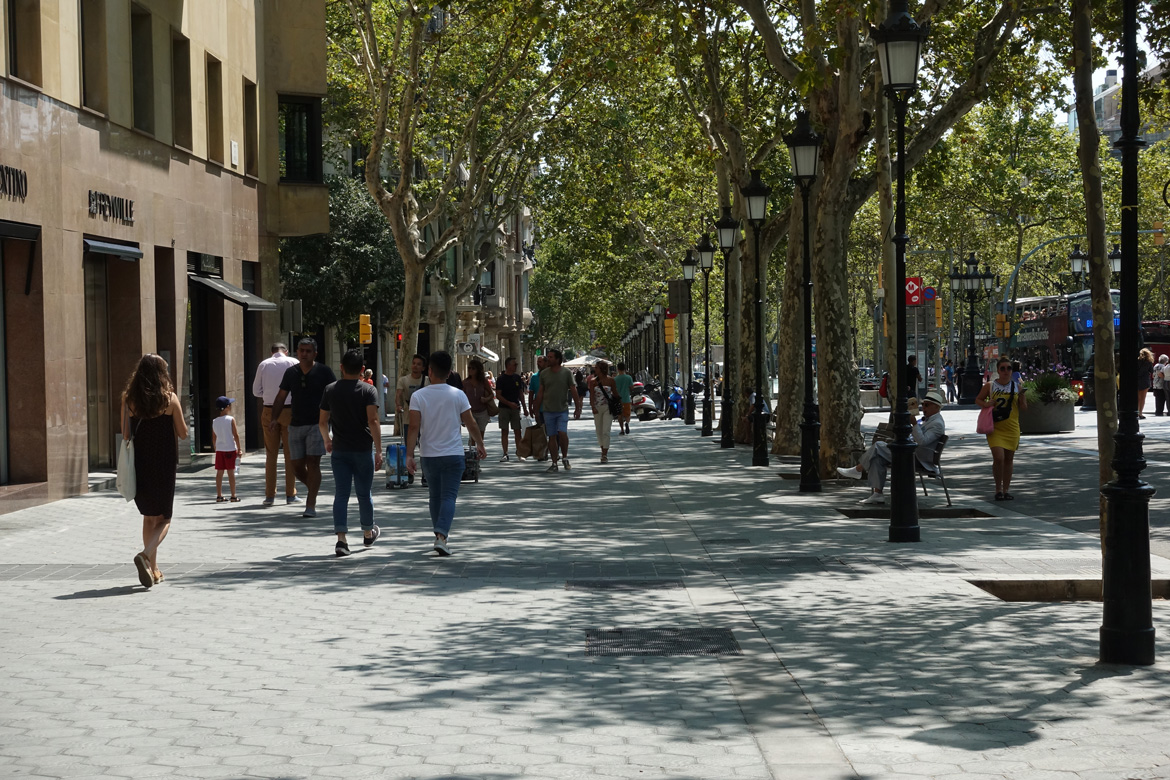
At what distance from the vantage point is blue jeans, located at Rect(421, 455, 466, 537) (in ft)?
39.2

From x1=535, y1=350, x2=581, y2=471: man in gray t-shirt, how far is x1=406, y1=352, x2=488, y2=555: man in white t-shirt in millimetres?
10540

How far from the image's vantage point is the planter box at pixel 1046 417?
3012 centimetres

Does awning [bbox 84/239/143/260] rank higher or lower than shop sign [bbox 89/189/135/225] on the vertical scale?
lower

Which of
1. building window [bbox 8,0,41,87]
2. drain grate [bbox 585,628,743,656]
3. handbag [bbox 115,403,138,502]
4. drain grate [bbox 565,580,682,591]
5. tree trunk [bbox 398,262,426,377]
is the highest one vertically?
building window [bbox 8,0,41,87]

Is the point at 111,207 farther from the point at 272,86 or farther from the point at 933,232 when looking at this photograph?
the point at 933,232

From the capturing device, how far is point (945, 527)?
1410 cm

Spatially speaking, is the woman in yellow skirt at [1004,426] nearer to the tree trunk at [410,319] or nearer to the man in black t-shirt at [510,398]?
the man in black t-shirt at [510,398]

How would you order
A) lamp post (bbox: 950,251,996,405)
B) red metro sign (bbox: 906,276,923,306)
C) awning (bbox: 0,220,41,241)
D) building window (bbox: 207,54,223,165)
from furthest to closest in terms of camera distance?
1. lamp post (bbox: 950,251,996,405)
2. red metro sign (bbox: 906,276,923,306)
3. building window (bbox: 207,54,223,165)
4. awning (bbox: 0,220,41,241)

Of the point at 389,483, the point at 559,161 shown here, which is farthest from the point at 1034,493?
the point at 559,161

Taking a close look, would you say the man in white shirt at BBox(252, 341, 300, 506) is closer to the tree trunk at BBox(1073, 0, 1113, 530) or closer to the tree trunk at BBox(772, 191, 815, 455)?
the tree trunk at BBox(1073, 0, 1113, 530)

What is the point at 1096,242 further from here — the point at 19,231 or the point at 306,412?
the point at 19,231

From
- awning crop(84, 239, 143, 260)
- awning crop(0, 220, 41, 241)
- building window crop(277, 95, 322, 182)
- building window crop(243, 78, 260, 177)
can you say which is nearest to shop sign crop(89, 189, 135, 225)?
awning crop(84, 239, 143, 260)

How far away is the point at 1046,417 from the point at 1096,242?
1972 centimetres

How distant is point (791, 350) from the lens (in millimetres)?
24969
